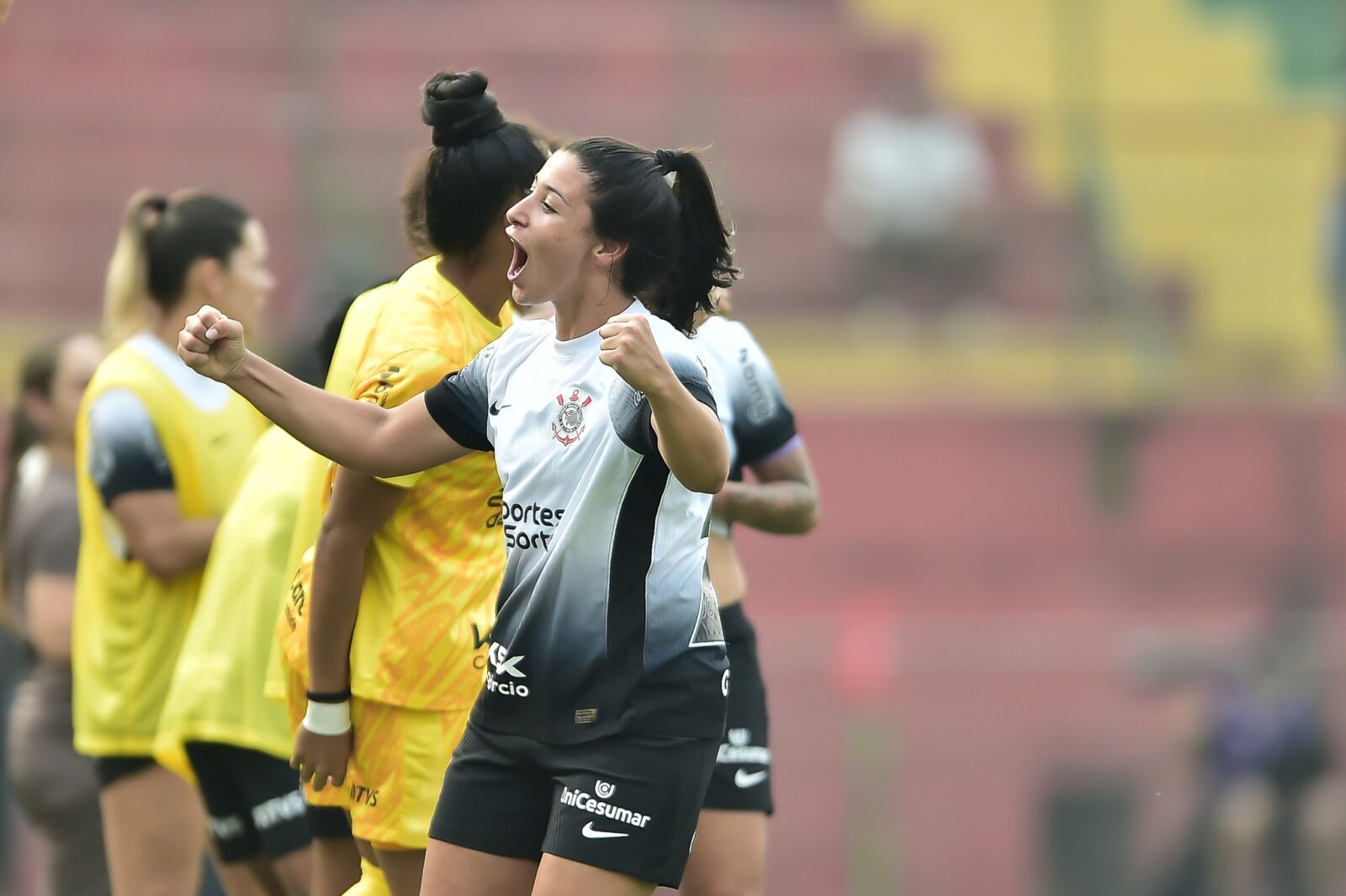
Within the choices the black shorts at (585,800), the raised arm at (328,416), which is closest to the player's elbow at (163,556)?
the raised arm at (328,416)

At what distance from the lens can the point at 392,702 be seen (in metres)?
3.46

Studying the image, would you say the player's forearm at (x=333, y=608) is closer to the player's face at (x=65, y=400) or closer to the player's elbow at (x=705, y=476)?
the player's elbow at (x=705, y=476)

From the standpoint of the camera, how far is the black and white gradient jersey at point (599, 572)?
3.00 meters

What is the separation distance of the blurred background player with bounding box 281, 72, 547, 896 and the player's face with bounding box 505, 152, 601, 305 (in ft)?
1.26

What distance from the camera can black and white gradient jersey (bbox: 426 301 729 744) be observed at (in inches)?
118

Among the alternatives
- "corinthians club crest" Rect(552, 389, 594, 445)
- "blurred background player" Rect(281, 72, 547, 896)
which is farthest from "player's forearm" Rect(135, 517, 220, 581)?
"corinthians club crest" Rect(552, 389, 594, 445)

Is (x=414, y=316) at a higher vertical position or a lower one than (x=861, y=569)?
higher

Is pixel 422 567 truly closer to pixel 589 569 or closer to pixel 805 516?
pixel 589 569

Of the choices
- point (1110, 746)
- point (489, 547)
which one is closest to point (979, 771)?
point (1110, 746)

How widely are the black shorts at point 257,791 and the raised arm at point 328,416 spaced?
1.26m

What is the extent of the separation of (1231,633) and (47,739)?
9.20m

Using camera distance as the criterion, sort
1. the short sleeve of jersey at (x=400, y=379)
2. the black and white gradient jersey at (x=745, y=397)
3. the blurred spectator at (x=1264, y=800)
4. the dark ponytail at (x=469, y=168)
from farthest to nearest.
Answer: the blurred spectator at (x=1264, y=800) < the black and white gradient jersey at (x=745, y=397) < the dark ponytail at (x=469, y=168) < the short sleeve of jersey at (x=400, y=379)

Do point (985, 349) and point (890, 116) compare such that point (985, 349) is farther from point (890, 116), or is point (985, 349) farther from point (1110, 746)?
point (1110, 746)

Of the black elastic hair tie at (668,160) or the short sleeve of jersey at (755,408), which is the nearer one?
the black elastic hair tie at (668,160)
